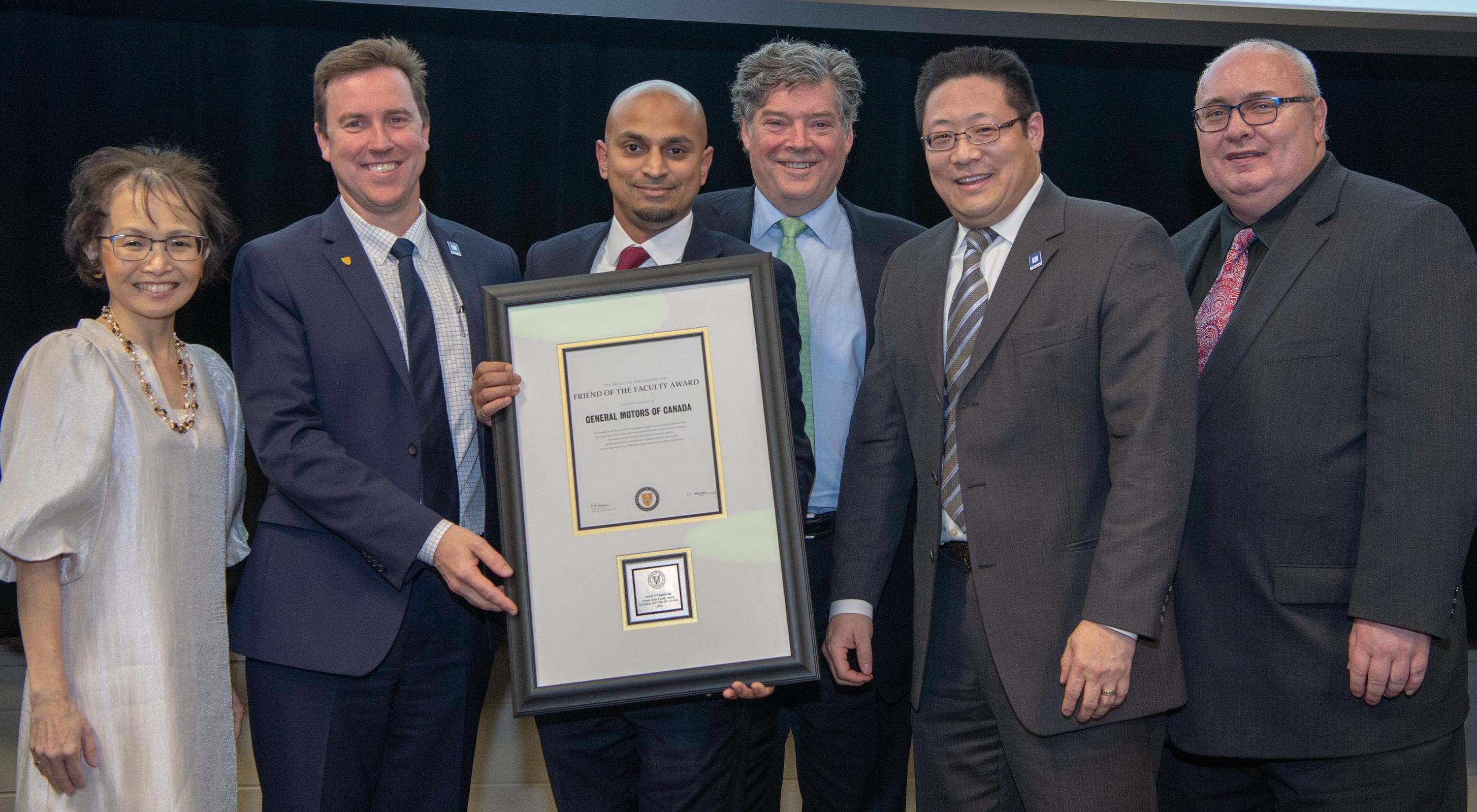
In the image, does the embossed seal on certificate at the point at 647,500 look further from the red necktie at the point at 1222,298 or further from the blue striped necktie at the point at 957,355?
the red necktie at the point at 1222,298

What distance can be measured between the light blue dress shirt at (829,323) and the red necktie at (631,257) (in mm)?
516

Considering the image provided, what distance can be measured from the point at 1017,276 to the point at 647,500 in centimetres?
76

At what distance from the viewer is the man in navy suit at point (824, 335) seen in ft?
7.98

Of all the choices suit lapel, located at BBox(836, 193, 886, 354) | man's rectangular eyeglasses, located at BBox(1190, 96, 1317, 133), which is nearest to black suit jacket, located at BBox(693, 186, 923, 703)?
suit lapel, located at BBox(836, 193, 886, 354)

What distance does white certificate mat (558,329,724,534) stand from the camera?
1.91m

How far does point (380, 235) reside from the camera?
214cm

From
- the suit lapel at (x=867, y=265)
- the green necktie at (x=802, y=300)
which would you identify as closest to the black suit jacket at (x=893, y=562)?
the suit lapel at (x=867, y=265)

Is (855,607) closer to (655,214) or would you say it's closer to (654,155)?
(655,214)

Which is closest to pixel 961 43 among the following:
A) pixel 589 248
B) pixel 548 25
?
pixel 548 25

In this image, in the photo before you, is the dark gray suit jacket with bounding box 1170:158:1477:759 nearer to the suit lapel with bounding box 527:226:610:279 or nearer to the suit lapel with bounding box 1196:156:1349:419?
the suit lapel with bounding box 1196:156:1349:419

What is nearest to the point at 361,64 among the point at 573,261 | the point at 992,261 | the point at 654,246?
the point at 573,261

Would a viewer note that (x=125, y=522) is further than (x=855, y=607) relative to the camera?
No

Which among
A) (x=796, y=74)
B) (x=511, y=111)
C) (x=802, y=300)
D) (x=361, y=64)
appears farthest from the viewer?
(x=511, y=111)

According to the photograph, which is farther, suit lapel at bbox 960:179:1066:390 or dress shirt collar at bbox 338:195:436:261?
dress shirt collar at bbox 338:195:436:261
